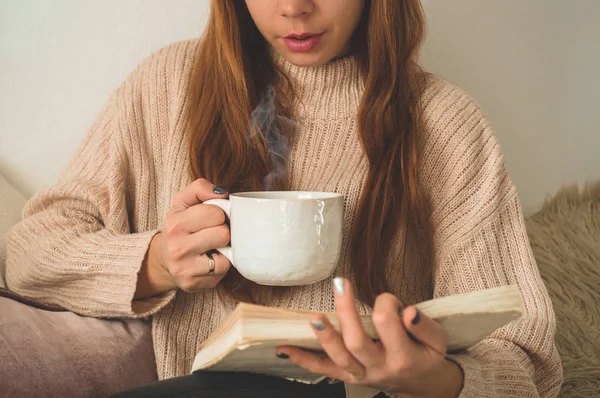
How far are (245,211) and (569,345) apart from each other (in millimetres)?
761

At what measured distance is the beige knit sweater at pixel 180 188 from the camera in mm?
939

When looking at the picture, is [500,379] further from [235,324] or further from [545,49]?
[545,49]

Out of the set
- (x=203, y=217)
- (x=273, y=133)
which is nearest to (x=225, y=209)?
(x=203, y=217)

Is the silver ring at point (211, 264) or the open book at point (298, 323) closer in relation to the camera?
the open book at point (298, 323)

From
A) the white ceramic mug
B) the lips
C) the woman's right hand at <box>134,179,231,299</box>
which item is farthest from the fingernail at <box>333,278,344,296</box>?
the lips

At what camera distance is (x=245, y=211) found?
69 cm

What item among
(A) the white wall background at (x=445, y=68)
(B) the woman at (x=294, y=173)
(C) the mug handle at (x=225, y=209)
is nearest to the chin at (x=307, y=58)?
Result: (B) the woman at (x=294, y=173)

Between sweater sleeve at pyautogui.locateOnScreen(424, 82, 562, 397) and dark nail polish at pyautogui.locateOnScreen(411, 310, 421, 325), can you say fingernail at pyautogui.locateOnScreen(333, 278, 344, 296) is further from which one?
sweater sleeve at pyautogui.locateOnScreen(424, 82, 562, 397)

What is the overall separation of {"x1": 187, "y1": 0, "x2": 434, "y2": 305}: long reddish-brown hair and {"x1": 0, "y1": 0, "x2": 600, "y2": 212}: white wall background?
307 millimetres

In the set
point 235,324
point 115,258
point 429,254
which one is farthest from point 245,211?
point 429,254

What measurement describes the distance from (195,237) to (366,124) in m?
0.36

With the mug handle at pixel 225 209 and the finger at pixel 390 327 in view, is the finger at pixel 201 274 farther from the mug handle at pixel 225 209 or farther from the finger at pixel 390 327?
the finger at pixel 390 327

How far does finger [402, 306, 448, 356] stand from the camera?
0.56m

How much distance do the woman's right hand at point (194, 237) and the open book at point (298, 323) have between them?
0.54ft
